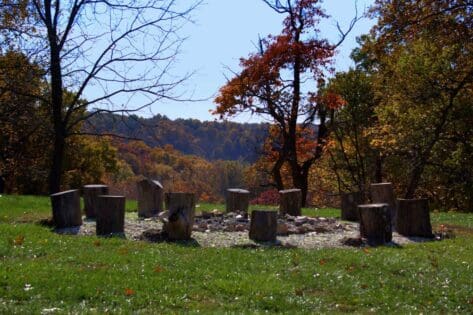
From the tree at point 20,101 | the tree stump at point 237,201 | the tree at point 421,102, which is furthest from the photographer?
the tree at point 421,102

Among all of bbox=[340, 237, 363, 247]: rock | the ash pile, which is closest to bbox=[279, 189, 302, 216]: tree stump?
the ash pile

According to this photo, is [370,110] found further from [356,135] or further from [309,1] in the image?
[309,1]

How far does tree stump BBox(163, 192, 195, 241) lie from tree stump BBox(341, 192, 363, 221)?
19.4 ft

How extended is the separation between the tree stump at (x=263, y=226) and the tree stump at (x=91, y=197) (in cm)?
482

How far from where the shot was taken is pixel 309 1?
93.9 feet

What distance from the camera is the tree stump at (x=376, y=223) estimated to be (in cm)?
1287

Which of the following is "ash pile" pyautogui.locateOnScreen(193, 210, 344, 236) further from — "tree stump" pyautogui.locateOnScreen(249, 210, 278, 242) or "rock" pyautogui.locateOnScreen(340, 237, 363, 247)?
"rock" pyautogui.locateOnScreen(340, 237, 363, 247)

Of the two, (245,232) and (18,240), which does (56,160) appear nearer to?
(245,232)

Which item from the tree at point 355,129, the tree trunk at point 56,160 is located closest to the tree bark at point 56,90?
the tree trunk at point 56,160

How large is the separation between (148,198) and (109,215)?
3.39m

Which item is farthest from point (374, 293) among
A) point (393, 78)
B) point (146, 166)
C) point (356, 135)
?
point (146, 166)

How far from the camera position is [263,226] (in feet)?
41.7

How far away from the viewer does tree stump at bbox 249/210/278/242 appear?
12711 millimetres

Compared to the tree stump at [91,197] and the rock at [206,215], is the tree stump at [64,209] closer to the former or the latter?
the tree stump at [91,197]
